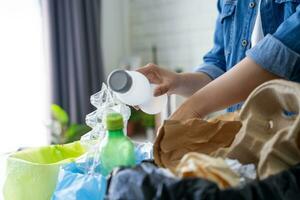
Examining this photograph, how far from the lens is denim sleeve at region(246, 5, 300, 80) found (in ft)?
1.90

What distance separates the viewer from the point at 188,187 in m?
0.39

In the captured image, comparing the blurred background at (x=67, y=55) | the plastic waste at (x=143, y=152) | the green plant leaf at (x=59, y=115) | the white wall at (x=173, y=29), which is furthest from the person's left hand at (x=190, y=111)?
the white wall at (x=173, y=29)

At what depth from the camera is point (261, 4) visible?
2.50ft

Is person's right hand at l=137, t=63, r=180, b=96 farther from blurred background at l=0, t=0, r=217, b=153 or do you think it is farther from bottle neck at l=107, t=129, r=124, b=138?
blurred background at l=0, t=0, r=217, b=153

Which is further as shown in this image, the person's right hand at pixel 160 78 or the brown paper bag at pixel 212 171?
the person's right hand at pixel 160 78

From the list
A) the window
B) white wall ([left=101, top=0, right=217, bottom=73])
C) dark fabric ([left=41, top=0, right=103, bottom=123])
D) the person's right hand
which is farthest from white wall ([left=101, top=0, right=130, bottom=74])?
the person's right hand

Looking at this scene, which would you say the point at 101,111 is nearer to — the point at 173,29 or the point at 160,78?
the point at 160,78

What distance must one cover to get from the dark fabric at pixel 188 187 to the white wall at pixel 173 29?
235cm

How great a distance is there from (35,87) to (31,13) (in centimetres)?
55

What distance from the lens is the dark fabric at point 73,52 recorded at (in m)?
2.65

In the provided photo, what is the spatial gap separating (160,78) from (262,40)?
0.81 feet

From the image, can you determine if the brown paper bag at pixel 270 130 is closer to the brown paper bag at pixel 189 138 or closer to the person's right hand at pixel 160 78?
the brown paper bag at pixel 189 138

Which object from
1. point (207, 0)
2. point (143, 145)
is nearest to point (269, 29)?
point (143, 145)

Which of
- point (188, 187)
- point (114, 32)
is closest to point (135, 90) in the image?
point (188, 187)
